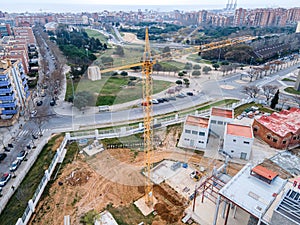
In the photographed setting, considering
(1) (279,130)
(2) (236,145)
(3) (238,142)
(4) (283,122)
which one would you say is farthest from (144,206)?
(4) (283,122)

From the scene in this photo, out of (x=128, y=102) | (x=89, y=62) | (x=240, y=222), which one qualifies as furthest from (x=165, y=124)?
(x=89, y=62)

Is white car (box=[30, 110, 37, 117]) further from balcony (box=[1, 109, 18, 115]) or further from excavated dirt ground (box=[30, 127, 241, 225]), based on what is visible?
excavated dirt ground (box=[30, 127, 241, 225])

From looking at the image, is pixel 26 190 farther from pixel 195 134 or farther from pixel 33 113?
pixel 195 134

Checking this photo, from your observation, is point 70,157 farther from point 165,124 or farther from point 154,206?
point 165,124

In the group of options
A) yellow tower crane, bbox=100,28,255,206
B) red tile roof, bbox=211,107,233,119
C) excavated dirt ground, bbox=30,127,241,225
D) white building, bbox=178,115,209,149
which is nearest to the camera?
excavated dirt ground, bbox=30,127,241,225

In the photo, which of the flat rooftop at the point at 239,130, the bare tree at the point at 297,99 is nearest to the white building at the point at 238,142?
the flat rooftop at the point at 239,130

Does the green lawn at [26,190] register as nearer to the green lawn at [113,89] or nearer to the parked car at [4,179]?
the parked car at [4,179]

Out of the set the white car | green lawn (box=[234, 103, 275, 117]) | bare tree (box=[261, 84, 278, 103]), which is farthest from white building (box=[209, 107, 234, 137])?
the white car
